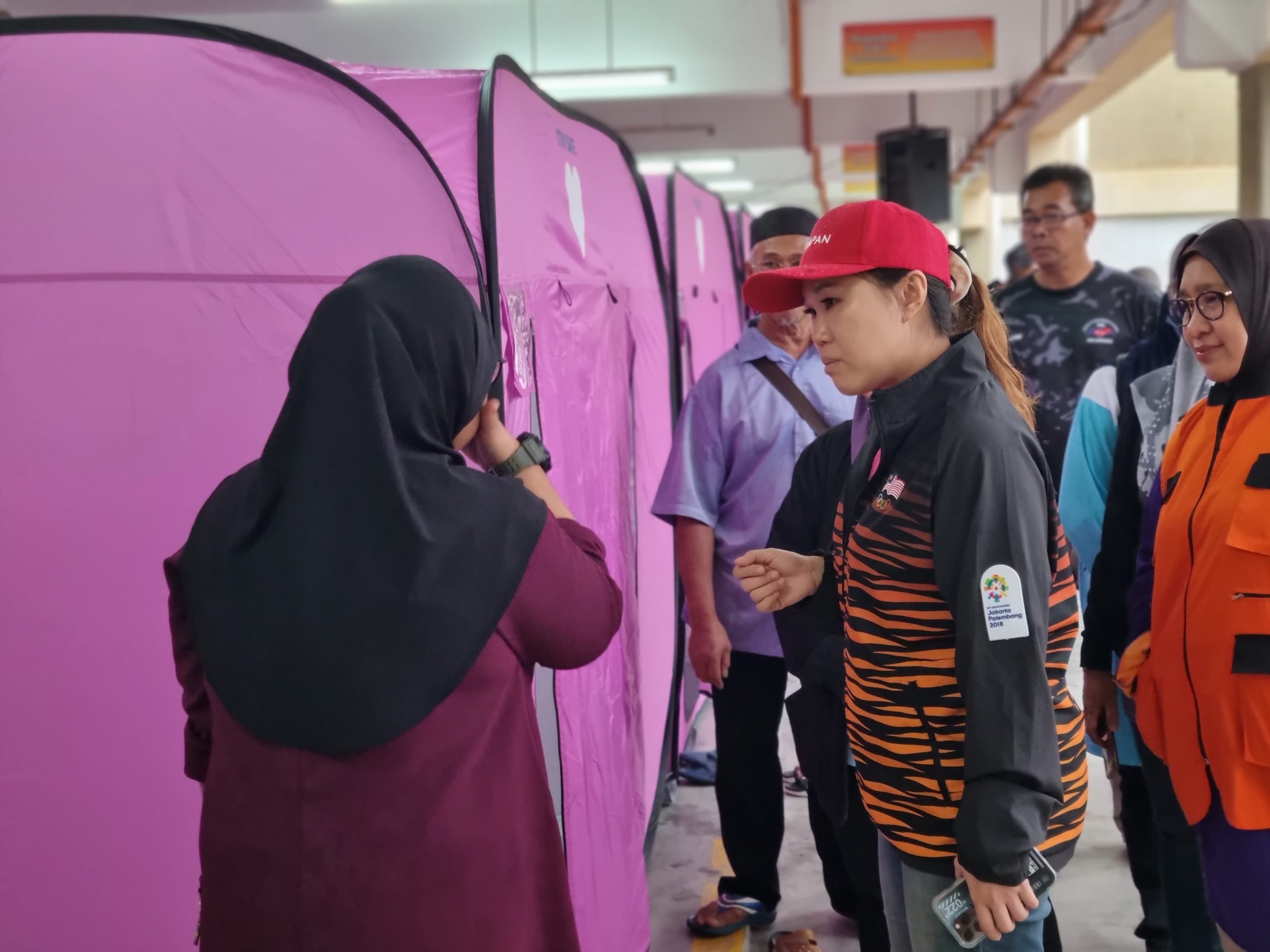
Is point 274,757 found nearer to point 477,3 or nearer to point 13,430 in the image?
point 13,430

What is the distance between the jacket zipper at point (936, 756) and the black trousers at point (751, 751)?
116 centimetres

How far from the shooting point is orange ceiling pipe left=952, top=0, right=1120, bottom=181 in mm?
6566

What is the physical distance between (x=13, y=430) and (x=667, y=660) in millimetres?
2182

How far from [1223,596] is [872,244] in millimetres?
727

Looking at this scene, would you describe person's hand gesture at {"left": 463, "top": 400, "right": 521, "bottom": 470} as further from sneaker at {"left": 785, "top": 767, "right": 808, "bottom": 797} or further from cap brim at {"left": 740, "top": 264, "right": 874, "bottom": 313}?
sneaker at {"left": 785, "top": 767, "right": 808, "bottom": 797}

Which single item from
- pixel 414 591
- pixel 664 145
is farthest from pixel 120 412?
pixel 664 145

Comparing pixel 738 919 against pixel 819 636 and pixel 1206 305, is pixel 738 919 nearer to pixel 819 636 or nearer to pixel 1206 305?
pixel 819 636

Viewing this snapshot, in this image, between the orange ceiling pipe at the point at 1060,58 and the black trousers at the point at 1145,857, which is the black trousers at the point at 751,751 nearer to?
the black trousers at the point at 1145,857

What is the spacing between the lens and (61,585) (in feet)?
5.48

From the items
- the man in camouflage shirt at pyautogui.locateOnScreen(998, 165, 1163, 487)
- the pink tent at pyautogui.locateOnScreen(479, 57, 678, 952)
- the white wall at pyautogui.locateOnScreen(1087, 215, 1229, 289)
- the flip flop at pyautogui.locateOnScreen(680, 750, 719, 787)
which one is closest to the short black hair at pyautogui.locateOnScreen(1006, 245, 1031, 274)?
the man in camouflage shirt at pyautogui.locateOnScreen(998, 165, 1163, 487)

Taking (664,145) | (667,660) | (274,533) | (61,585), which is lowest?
(667,660)

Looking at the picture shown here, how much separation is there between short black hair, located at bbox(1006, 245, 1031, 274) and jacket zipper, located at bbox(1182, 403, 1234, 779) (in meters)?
5.19

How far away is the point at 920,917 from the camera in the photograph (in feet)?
4.91

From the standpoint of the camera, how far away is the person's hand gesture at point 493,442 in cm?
139
